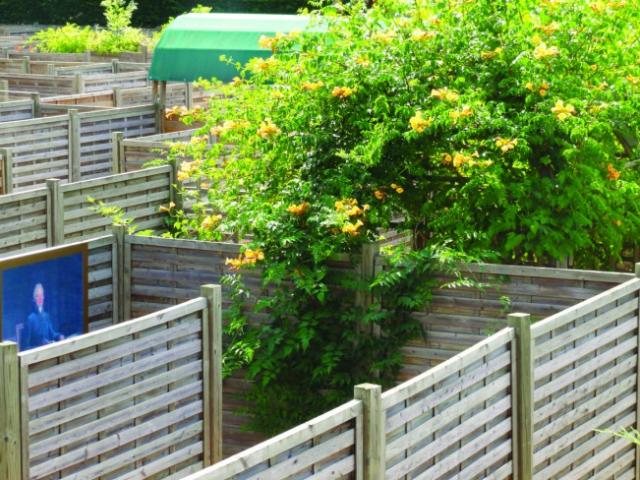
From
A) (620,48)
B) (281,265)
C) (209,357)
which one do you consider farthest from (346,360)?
(620,48)

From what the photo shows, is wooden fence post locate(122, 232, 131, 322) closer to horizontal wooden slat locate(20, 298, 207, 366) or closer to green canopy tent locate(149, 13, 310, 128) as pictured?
horizontal wooden slat locate(20, 298, 207, 366)

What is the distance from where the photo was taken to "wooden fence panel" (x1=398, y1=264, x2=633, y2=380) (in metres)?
9.54

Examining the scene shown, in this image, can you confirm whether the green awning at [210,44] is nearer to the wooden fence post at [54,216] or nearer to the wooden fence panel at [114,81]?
the wooden fence panel at [114,81]

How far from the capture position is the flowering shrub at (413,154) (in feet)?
34.0

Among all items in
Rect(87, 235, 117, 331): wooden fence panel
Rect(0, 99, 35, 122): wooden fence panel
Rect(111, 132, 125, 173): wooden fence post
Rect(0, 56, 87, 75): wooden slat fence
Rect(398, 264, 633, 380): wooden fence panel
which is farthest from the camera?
Rect(0, 56, 87, 75): wooden slat fence

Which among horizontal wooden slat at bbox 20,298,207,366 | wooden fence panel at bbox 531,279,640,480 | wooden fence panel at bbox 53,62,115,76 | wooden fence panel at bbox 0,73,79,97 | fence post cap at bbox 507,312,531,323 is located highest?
wooden fence panel at bbox 53,62,115,76

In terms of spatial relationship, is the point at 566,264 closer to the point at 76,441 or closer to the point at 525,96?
the point at 525,96

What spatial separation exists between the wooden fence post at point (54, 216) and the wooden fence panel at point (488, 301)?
408 centimetres

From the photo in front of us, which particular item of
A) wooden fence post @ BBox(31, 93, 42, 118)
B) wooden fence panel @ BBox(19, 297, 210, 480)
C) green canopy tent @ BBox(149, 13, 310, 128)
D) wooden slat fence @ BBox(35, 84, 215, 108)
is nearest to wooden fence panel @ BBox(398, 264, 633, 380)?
wooden fence panel @ BBox(19, 297, 210, 480)

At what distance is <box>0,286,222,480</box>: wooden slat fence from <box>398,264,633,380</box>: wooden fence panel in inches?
78.9

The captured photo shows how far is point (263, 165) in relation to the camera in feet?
37.9

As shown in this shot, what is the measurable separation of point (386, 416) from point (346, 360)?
12.8ft

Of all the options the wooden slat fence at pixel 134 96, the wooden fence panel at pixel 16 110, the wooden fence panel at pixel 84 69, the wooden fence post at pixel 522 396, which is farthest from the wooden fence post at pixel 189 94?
the wooden fence post at pixel 522 396

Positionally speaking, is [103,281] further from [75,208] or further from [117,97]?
[117,97]
